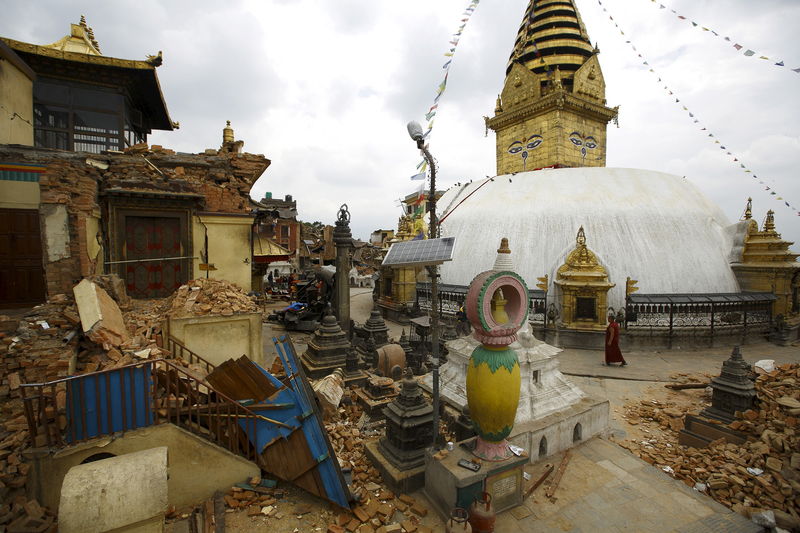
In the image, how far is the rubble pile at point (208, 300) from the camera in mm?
8438

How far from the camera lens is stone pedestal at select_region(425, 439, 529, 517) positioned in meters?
4.44

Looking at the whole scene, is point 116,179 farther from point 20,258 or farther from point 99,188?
point 20,258

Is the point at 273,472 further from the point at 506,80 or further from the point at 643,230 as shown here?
the point at 506,80

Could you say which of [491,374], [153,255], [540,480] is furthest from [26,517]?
[153,255]

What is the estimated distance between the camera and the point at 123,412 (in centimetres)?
468

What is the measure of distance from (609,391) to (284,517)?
9088 mm

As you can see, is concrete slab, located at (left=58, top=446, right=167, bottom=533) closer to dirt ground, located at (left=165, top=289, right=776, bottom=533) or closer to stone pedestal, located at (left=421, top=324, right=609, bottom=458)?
dirt ground, located at (left=165, top=289, right=776, bottom=533)

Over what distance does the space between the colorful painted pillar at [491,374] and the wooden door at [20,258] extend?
10.0 metres

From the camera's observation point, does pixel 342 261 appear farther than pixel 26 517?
Yes

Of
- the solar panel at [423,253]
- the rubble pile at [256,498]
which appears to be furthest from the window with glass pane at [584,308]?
the rubble pile at [256,498]

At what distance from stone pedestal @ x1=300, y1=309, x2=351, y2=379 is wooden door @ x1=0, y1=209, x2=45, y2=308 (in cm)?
657

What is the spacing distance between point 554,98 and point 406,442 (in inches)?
903

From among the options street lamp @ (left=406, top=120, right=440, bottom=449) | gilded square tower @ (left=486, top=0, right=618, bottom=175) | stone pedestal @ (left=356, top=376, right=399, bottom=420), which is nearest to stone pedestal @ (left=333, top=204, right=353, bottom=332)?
stone pedestal @ (left=356, top=376, right=399, bottom=420)

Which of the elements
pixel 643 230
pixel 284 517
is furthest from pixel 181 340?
pixel 643 230
